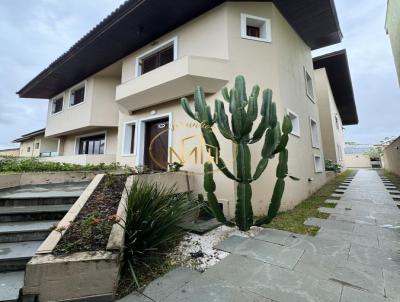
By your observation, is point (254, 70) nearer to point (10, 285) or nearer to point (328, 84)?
point (10, 285)

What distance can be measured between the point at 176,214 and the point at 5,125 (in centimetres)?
6251

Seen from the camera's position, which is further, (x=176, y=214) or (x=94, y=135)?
(x=94, y=135)

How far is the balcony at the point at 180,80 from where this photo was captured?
642 cm

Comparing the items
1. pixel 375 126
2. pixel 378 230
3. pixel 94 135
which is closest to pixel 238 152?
pixel 378 230

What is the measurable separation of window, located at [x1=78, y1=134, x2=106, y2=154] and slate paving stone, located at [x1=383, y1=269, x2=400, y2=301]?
13.2m

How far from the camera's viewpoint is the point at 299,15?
328 inches

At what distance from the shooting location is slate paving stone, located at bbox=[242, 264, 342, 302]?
236 cm

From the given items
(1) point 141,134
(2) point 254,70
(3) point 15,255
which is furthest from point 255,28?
(3) point 15,255

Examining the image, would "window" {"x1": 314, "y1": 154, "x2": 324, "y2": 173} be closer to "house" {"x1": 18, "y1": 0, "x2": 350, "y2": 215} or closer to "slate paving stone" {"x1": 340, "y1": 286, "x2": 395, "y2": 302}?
"house" {"x1": 18, "y1": 0, "x2": 350, "y2": 215}

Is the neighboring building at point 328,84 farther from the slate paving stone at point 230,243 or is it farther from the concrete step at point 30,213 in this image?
the concrete step at point 30,213

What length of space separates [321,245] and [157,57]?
896cm

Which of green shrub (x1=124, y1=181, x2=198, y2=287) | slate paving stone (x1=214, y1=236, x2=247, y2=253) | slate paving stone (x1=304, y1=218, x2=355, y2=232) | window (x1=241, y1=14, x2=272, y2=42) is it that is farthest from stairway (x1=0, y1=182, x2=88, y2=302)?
window (x1=241, y1=14, x2=272, y2=42)

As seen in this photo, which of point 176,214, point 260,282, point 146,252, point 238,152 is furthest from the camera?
point 238,152

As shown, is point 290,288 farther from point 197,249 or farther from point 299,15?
point 299,15
